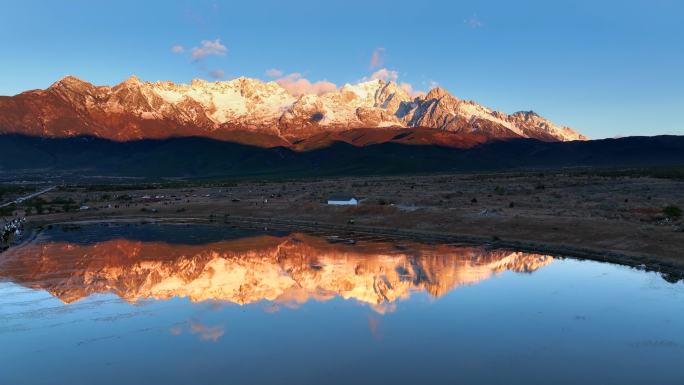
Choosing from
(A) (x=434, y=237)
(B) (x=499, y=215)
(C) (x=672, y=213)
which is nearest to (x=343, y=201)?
(A) (x=434, y=237)

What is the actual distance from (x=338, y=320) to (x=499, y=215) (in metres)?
38.1

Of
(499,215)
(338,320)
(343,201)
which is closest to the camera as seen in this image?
(338,320)

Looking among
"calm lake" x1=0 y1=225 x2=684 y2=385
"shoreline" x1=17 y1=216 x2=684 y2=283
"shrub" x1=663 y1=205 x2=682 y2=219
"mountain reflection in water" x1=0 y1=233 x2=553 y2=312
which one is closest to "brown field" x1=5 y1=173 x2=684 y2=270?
"shoreline" x1=17 y1=216 x2=684 y2=283

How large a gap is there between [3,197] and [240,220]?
71.3 meters

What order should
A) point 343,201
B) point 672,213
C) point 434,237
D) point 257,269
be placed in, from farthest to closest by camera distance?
point 343,201 < point 434,237 < point 672,213 < point 257,269

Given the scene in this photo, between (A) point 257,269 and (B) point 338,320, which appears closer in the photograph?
(B) point 338,320

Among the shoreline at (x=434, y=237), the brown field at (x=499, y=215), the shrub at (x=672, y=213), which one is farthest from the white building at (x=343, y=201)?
the shrub at (x=672, y=213)

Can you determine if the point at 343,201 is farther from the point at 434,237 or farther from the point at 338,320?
the point at 338,320

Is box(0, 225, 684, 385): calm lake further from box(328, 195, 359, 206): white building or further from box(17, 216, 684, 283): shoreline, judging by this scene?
box(328, 195, 359, 206): white building

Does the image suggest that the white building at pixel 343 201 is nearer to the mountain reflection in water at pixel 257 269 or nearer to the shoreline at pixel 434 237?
the shoreline at pixel 434 237

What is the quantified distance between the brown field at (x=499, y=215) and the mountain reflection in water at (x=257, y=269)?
6.37 meters

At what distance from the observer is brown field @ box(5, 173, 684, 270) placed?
149 ft

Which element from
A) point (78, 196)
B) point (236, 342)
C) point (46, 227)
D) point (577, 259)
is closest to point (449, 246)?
point (577, 259)

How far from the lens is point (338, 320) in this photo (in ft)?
89.4
